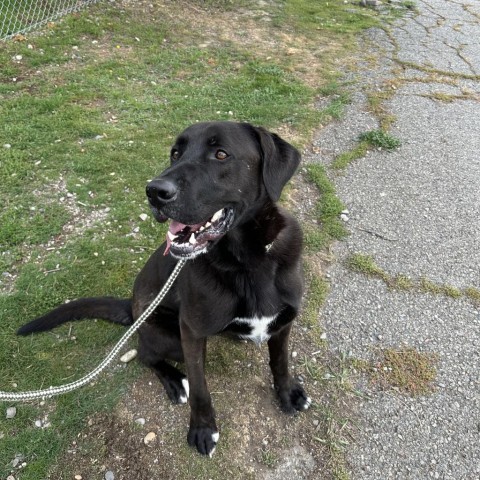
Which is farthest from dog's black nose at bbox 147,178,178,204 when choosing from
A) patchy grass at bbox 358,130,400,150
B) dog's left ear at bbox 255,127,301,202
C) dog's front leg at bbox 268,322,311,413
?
patchy grass at bbox 358,130,400,150

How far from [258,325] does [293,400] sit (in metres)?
0.68

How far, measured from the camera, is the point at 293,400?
2598mm

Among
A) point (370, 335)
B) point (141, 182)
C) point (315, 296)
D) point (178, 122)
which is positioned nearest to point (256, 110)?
point (178, 122)

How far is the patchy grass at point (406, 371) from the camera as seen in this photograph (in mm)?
2730

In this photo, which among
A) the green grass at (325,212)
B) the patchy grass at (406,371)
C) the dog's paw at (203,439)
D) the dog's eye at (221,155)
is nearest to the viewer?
the dog's eye at (221,155)

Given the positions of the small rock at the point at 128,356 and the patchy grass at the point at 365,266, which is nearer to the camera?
the small rock at the point at 128,356

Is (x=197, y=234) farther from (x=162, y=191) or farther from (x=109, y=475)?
(x=109, y=475)

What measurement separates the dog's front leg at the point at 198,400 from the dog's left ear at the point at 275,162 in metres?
0.87

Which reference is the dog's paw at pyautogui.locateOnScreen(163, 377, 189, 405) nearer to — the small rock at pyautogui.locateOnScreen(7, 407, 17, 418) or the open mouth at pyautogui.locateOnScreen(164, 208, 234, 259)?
the small rock at pyautogui.locateOnScreen(7, 407, 17, 418)

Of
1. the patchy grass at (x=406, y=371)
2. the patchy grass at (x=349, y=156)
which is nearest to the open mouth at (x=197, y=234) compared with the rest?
the patchy grass at (x=406, y=371)

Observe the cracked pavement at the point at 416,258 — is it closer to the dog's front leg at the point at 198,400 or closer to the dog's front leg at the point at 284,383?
the dog's front leg at the point at 284,383

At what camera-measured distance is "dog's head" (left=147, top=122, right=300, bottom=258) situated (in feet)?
6.24

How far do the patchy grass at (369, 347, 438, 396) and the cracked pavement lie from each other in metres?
0.05

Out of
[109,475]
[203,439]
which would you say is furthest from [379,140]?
[109,475]
